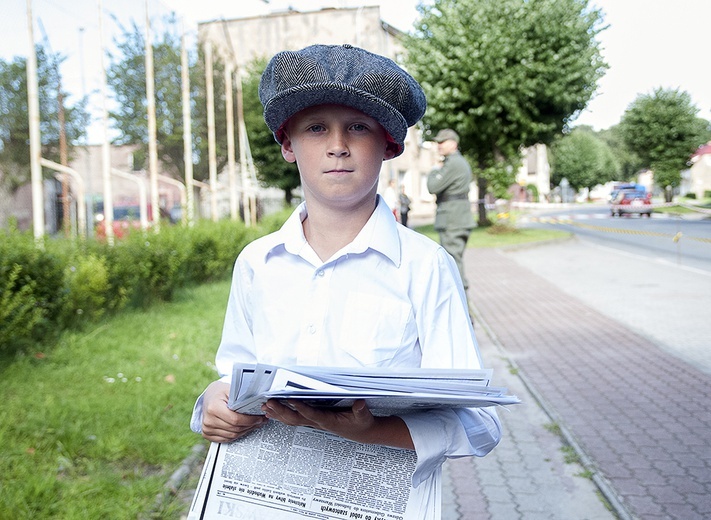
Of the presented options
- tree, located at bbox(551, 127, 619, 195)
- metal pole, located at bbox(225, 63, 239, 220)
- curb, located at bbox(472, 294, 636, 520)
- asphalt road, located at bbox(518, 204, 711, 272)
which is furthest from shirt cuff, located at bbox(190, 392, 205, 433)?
tree, located at bbox(551, 127, 619, 195)

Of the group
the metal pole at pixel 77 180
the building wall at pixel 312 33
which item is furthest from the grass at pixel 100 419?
the building wall at pixel 312 33

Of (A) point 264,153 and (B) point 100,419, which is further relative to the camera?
(A) point 264,153

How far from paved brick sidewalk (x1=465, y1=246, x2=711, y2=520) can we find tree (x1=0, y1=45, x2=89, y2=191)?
234 inches

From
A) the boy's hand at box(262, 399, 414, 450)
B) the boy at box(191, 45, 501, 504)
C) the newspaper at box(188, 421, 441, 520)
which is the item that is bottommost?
the newspaper at box(188, 421, 441, 520)

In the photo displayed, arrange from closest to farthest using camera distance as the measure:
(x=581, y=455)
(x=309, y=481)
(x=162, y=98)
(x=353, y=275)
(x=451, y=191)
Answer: (x=309, y=481) → (x=353, y=275) → (x=581, y=455) → (x=451, y=191) → (x=162, y=98)

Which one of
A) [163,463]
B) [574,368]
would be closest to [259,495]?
[163,463]

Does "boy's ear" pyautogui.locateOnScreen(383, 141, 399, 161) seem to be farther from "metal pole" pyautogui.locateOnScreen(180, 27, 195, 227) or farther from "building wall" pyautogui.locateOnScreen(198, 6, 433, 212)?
"building wall" pyautogui.locateOnScreen(198, 6, 433, 212)

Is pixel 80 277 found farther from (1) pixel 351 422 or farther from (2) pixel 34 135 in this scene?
(1) pixel 351 422

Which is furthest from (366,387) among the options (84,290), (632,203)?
(632,203)

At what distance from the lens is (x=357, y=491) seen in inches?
62.6

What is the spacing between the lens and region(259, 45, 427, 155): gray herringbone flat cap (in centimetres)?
162

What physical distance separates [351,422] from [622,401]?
4644mm

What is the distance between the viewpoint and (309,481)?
1622mm

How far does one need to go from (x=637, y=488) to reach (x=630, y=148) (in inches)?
1875
